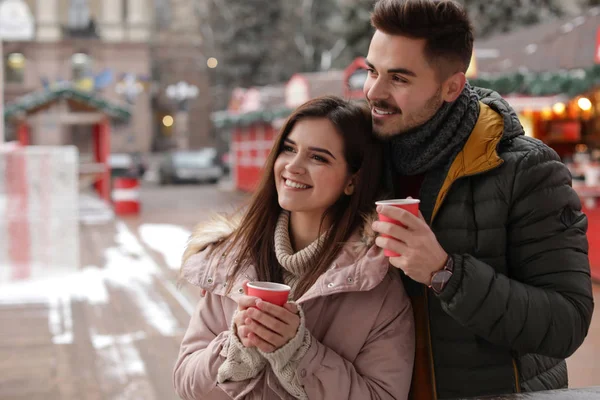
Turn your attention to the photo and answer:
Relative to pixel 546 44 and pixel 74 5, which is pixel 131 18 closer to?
pixel 74 5

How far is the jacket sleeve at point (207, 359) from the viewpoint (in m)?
2.24

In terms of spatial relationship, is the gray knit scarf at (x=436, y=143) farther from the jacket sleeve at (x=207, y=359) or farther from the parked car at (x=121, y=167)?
the parked car at (x=121, y=167)

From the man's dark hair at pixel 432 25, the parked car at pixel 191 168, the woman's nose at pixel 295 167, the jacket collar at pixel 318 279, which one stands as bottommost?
the parked car at pixel 191 168

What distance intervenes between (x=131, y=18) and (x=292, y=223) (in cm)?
4762

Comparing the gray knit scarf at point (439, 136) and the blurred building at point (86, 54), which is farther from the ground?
the blurred building at point (86, 54)

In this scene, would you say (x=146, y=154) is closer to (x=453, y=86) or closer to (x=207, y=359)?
(x=207, y=359)

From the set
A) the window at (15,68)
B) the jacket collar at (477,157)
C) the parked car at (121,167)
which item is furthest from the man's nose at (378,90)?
the window at (15,68)

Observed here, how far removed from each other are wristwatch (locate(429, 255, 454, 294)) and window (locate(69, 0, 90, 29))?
159ft

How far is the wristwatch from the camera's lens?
200 centimetres

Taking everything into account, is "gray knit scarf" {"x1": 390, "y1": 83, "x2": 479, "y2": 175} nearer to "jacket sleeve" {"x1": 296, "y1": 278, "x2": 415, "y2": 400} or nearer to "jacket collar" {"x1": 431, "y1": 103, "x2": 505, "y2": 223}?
"jacket collar" {"x1": 431, "y1": 103, "x2": 505, "y2": 223}

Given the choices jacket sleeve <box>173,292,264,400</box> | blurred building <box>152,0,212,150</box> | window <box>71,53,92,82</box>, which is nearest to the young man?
jacket sleeve <box>173,292,264,400</box>

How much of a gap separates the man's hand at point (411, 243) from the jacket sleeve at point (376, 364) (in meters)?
0.31

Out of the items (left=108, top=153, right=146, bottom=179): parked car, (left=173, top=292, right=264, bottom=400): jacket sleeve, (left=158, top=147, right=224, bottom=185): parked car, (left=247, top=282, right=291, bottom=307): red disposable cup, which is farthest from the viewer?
(left=158, top=147, right=224, bottom=185): parked car

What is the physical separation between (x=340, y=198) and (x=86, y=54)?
4584cm
